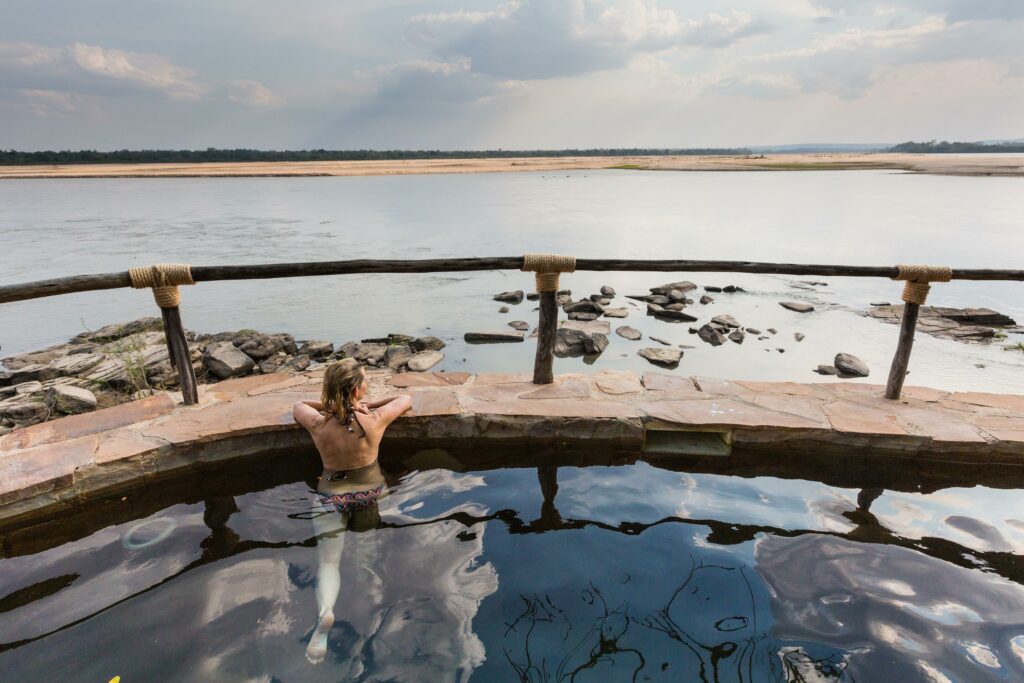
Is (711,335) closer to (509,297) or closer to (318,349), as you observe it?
(509,297)

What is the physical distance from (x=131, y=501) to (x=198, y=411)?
0.87 meters

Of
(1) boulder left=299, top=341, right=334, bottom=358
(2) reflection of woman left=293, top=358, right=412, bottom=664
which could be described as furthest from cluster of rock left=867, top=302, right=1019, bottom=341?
(2) reflection of woman left=293, top=358, right=412, bottom=664

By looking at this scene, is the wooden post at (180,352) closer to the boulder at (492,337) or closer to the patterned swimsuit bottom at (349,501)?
the patterned swimsuit bottom at (349,501)

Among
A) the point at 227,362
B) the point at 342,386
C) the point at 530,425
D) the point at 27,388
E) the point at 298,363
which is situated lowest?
the point at 298,363

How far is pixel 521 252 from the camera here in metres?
18.7

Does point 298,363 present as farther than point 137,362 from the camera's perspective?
Yes

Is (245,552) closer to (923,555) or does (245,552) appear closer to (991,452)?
(923,555)

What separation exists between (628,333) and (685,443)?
21.6ft

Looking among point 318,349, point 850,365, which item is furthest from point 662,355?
point 318,349

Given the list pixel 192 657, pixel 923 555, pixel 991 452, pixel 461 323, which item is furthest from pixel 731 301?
pixel 192 657

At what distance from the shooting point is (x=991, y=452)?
4.08m

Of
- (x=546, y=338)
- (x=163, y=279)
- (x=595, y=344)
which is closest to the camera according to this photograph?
(x=163, y=279)

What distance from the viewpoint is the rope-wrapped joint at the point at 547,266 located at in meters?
4.61

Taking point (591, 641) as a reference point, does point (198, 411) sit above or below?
above
